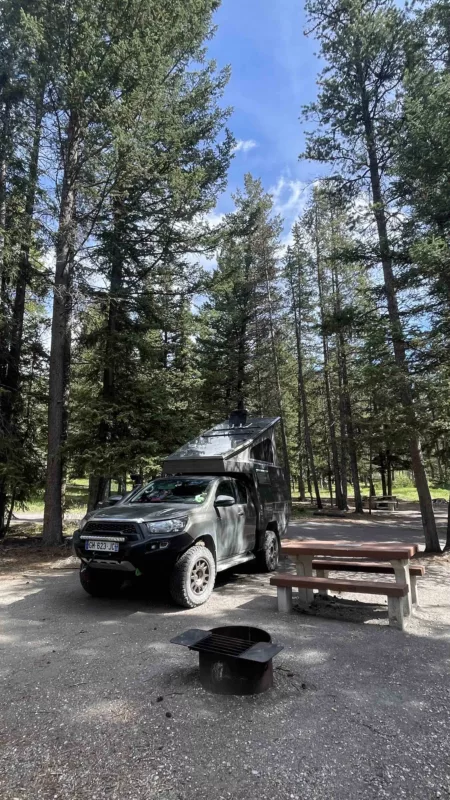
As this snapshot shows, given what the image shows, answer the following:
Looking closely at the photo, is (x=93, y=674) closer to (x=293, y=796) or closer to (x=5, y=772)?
(x=5, y=772)

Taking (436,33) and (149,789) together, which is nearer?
(149,789)

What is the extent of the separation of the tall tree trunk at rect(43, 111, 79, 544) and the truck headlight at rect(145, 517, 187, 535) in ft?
19.8

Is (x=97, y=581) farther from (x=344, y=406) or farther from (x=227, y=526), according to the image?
(x=344, y=406)

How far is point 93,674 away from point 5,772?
Answer: 136 cm

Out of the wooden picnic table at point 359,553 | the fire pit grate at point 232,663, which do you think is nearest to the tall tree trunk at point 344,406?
the wooden picnic table at point 359,553

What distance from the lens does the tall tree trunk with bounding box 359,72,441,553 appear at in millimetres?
10359

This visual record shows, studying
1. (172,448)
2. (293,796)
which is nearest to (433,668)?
(293,796)

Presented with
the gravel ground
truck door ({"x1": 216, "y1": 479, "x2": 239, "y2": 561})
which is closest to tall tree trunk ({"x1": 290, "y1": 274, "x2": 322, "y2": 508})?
truck door ({"x1": 216, "y1": 479, "x2": 239, "y2": 561})

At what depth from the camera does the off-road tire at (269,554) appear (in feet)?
27.2

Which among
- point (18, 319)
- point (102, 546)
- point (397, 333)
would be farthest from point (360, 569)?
point (18, 319)

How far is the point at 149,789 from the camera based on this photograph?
2441mm

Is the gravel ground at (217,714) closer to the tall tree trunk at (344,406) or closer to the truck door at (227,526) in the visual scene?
the truck door at (227,526)

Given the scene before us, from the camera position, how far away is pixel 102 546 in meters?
5.73

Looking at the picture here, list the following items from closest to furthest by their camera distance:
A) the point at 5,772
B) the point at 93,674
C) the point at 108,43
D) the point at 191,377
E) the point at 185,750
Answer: the point at 5,772 < the point at 185,750 < the point at 93,674 < the point at 108,43 < the point at 191,377
